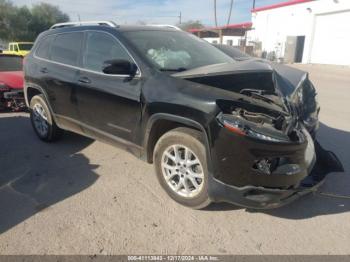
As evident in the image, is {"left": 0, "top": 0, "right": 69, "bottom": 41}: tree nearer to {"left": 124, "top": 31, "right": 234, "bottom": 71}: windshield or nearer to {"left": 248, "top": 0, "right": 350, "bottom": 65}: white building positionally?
{"left": 248, "top": 0, "right": 350, "bottom": 65}: white building

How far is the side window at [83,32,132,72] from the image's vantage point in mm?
4000

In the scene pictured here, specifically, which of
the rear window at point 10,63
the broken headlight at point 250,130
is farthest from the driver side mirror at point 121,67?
the rear window at point 10,63

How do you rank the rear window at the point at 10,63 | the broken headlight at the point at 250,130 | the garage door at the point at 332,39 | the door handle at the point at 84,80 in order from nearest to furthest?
the broken headlight at the point at 250,130 → the door handle at the point at 84,80 → the rear window at the point at 10,63 → the garage door at the point at 332,39

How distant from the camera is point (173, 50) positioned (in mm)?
4195

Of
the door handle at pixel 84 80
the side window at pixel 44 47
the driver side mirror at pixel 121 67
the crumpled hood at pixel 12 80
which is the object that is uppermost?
the side window at pixel 44 47

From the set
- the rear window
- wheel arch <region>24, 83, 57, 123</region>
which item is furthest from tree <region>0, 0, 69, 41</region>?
wheel arch <region>24, 83, 57, 123</region>

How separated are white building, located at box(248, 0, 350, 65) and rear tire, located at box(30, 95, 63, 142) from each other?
24.2m

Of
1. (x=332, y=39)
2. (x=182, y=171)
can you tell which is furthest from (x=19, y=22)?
(x=182, y=171)

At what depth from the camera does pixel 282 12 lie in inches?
1223

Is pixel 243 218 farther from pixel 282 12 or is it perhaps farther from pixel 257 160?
pixel 282 12

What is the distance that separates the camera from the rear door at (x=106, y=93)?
3.78m

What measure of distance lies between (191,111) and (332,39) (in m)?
26.1

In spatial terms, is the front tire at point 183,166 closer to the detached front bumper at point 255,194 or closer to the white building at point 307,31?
the detached front bumper at point 255,194

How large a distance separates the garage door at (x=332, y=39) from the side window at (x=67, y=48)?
947 inches
